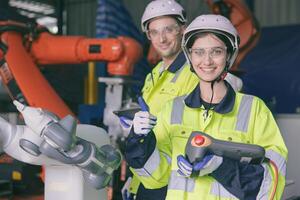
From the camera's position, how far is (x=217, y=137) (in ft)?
4.93

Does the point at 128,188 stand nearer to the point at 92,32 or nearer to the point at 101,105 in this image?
the point at 101,105

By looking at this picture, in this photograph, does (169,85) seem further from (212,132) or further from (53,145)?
(53,145)

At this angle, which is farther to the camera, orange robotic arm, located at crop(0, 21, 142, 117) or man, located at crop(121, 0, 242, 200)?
orange robotic arm, located at crop(0, 21, 142, 117)

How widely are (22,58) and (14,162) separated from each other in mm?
771

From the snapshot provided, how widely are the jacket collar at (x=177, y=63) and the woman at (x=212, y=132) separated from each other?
1.29ft

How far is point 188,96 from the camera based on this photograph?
1.60m

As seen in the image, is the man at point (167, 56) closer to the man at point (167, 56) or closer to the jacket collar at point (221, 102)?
the man at point (167, 56)

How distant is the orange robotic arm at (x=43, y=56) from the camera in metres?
3.17

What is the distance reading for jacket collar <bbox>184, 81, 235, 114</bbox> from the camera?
152 centimetres

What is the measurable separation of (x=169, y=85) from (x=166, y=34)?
0.22 meters

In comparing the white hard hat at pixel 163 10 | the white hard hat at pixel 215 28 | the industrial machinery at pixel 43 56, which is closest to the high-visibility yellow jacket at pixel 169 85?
the white hard hat at pixel 163 10

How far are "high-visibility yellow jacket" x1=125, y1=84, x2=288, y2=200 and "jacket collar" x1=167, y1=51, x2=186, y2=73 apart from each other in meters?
0.42

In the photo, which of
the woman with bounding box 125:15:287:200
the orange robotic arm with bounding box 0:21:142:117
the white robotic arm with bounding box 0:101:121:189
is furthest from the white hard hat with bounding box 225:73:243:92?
the orange robotic arm with bounding box 0:21:142:117

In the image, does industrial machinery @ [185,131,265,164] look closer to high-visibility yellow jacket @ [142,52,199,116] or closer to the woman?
the woman
